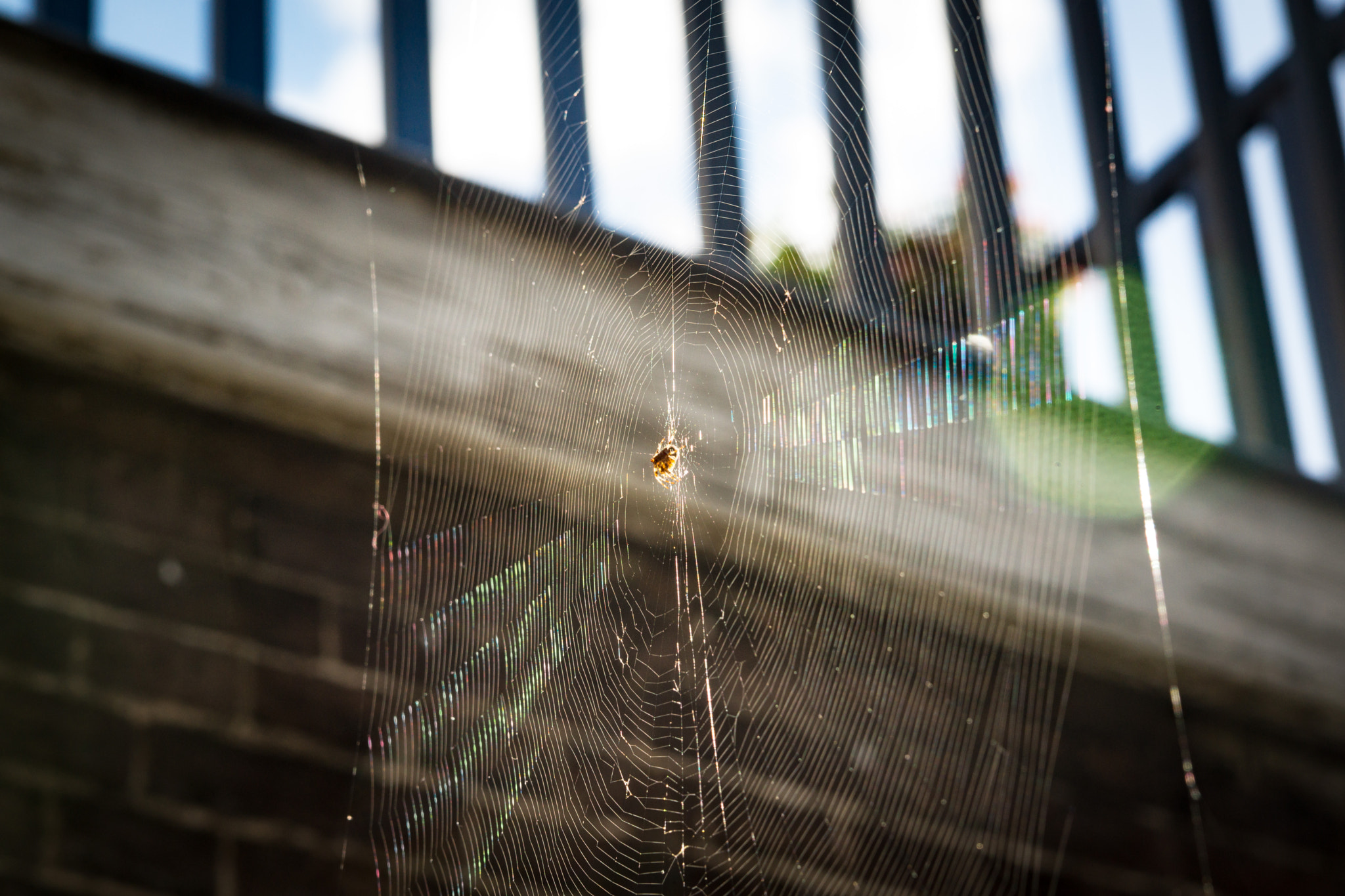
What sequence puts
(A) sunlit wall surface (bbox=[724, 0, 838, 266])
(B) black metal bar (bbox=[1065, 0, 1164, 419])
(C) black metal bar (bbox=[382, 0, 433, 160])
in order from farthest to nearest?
(B) black metal bar (bbox=[1065, 0, 1164, 419]) < (C) black metal bar (bbox=[382, 0, 433, 160]) < (A) sunlit wall surface (bbox=[724, 0, 838, 266])

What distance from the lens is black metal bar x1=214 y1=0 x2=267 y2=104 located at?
195 centimetres

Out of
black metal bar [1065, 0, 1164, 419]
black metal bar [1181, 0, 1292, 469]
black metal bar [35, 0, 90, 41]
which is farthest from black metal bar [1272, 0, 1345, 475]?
black metal bar [35, 0, 90, 41]

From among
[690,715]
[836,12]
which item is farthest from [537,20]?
[690,715]

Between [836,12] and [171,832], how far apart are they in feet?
5.81

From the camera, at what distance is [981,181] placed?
198 centimetres

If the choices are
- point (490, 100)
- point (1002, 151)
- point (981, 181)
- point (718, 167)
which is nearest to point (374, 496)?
point (490, 100)

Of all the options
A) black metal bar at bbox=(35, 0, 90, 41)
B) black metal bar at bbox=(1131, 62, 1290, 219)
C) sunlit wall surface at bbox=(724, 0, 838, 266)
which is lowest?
sunlit wall surface at bbox=(724, 0, 838, 266)

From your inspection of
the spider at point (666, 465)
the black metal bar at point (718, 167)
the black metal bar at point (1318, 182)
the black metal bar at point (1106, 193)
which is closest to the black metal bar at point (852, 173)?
the black metal bar at point (718, 167)

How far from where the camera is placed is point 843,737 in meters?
2.01

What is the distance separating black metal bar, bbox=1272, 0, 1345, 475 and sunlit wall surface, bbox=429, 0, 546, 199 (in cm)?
193

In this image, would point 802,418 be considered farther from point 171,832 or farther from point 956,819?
point 171,832

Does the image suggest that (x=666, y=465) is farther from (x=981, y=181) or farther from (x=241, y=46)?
(x=241, y=46)

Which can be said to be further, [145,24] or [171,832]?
[145,24]

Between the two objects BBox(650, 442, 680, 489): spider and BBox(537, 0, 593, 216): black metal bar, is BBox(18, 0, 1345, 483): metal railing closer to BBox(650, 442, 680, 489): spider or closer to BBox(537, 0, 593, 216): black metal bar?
BBox(537, 0, 593, 216): black metal bar
